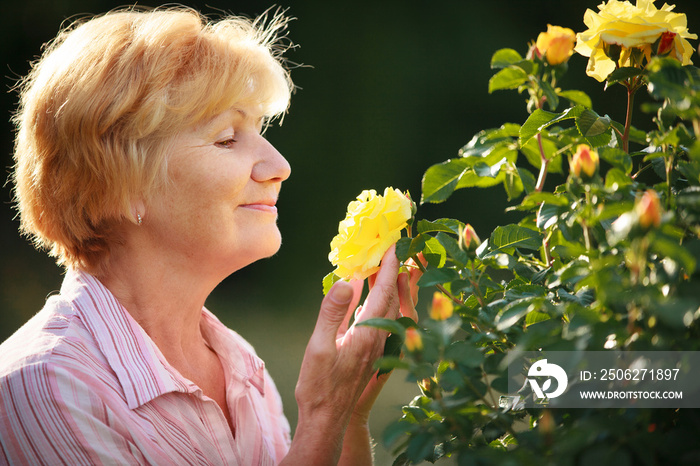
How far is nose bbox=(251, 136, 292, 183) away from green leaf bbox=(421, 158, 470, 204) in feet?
1.64

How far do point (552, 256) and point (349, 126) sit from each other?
4.68m

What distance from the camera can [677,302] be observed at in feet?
1.94

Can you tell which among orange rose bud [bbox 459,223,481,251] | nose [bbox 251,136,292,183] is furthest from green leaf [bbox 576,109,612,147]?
nose [bbox 251,136,292,183]

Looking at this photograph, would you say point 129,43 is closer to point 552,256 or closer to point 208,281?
point 208,281

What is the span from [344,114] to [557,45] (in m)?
4.70

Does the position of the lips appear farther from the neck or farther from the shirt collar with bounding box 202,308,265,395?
the shirt collar with bounding box 202,308,265,395

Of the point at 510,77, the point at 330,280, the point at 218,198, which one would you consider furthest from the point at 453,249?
the point at 218,198

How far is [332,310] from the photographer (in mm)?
1298

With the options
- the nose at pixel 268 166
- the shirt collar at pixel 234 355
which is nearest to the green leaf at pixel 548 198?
the nose at pixel 268 166

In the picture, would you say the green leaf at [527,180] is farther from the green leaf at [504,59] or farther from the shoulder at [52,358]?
the shoulder at [52,358]

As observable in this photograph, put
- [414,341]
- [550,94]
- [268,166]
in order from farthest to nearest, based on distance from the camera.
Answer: [268,166] < [550,94] < [414,341]

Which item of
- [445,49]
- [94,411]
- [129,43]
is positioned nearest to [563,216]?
[94,411]

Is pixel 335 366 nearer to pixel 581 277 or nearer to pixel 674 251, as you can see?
pixel 581 277

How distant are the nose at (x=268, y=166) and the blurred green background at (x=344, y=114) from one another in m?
3.48
